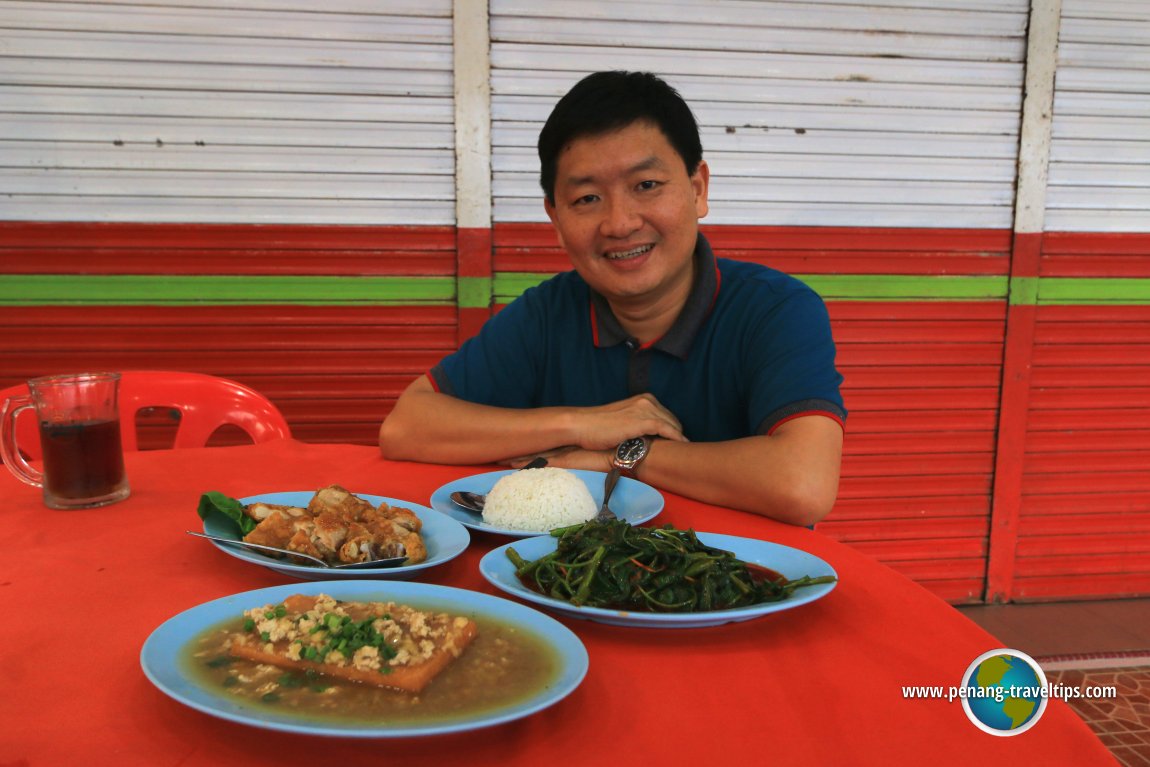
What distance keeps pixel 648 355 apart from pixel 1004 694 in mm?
1510

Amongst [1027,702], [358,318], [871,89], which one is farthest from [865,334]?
[1027,702]

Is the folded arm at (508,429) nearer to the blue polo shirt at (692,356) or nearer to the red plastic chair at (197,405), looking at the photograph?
the blue polo shirt at (692,356)

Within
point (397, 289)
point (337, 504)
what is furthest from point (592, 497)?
point (397, 289)

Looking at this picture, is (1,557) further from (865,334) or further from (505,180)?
(865,334)

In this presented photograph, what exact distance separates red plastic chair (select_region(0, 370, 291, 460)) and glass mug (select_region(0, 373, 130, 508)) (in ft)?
3.04

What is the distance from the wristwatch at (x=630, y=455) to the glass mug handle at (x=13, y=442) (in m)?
1.20

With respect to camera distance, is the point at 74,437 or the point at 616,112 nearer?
the point at 74,437

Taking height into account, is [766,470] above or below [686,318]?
below

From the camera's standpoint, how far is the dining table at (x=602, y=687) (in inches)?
29.3

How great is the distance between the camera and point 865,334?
4238 millimetres

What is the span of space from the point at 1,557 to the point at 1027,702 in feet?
4.77

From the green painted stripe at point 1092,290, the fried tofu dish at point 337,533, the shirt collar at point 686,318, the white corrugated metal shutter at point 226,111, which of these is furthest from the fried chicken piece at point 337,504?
the green painted stripe at point 1092,290

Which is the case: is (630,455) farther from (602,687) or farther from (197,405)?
(197,405)

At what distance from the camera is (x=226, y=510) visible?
128 cm
